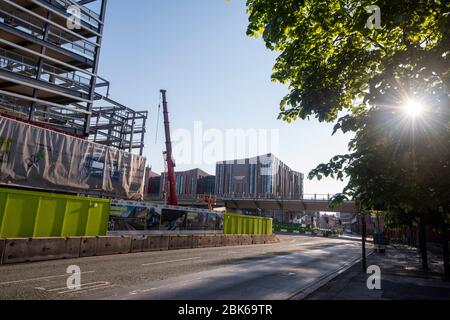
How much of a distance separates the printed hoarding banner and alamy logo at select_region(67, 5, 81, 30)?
610 inches

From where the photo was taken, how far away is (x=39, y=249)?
531 inches

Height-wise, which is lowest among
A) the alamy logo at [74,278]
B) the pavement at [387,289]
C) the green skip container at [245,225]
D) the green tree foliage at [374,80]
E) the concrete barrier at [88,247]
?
the alamy logo at [74,278]

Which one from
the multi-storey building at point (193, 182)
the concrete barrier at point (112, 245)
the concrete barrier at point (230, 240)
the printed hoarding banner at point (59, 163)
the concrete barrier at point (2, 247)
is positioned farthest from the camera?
the multi-storey building at point (193, 182)

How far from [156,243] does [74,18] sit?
101 ft

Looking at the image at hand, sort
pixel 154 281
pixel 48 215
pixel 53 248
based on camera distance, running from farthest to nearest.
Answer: pixel 48 215 < pixel 53 248 < pixel 154 281

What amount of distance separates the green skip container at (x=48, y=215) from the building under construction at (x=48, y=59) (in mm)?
19514

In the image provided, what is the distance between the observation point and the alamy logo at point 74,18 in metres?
38.3

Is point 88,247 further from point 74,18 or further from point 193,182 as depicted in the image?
point 193,182

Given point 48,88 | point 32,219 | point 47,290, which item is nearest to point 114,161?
point 48,88

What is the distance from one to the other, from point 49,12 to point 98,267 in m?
33.9

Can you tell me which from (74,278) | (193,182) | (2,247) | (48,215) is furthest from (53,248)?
(193,182)

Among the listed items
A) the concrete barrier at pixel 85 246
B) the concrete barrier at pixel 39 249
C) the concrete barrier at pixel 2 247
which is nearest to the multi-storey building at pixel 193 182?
the concrete barrier at pixel 85 246

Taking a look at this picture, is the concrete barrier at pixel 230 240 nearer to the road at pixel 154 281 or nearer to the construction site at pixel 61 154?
the construction site at pixel 61 154
